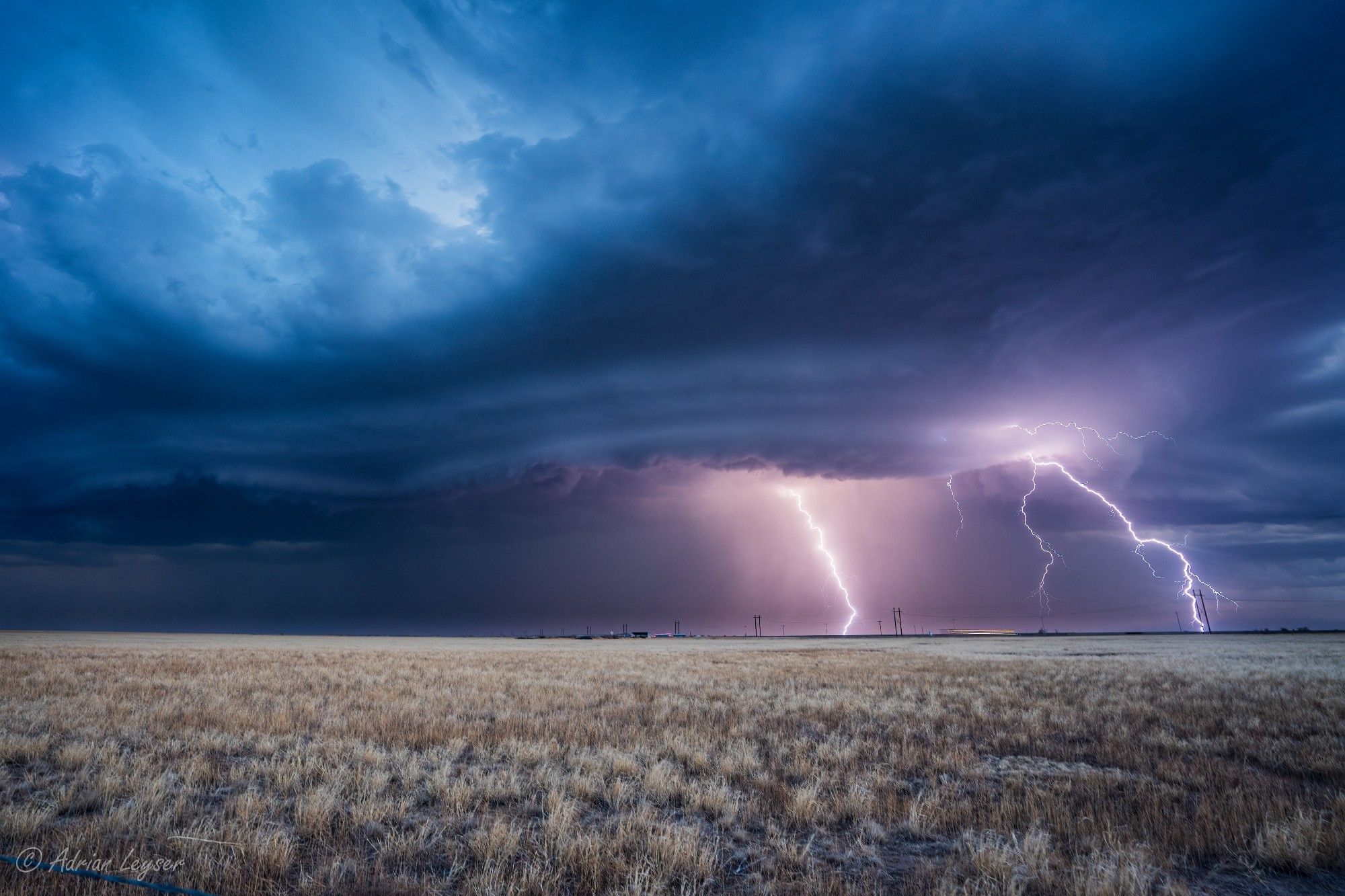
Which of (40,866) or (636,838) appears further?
(636,838)

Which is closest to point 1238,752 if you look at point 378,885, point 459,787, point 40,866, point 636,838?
point 636,838

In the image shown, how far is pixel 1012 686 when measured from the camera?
2091 centimetres

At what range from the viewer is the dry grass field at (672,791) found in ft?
18.6

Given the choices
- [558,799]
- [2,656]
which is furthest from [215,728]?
[2,656]

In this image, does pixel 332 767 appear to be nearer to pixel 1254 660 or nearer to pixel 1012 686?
pixel 1012 686

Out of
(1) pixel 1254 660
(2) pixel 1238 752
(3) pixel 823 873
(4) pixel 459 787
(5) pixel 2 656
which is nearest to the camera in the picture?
(3) pixel 823 873

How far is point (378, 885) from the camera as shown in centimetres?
524

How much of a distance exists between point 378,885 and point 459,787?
2.82 m

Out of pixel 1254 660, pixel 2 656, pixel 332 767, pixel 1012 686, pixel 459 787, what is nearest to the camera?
pixel 459 787

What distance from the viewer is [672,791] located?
8.28m

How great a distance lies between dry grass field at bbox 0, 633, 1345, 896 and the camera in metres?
5.68

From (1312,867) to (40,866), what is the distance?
11.5m

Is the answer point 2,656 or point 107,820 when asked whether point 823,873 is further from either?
point 2,656

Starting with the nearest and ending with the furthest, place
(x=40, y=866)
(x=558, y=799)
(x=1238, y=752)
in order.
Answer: (x=40, y=866), (x=558, y=799), (x=1238, y=752)
